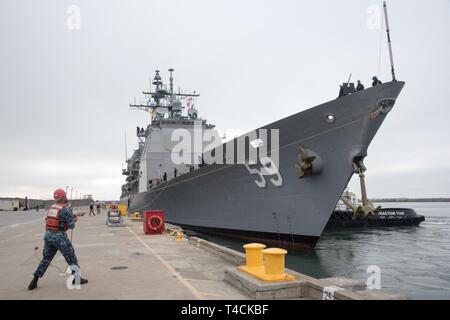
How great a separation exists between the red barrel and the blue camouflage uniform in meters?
8.16

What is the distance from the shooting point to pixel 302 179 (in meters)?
11.2

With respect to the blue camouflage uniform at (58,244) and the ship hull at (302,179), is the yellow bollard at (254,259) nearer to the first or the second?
the blue camouflage uniform at (58,244)

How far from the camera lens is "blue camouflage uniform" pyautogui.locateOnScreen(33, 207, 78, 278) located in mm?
4930

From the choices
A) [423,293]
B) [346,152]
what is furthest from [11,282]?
[346,152]

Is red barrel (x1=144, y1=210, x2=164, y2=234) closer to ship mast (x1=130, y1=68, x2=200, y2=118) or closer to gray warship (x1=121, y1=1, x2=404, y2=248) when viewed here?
gray warship (x1=121, y1=1, x2=404, y2=248)

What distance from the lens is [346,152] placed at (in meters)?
10.5

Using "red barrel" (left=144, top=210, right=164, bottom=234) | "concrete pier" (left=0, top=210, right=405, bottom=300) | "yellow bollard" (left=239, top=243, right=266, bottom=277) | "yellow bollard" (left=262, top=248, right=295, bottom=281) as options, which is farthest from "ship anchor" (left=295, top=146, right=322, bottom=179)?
"yellow bollard" (left=262, top=248, right=295, bottom=281)

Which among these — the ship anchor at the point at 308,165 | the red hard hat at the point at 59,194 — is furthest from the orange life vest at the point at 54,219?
the ship anchor at the point at 308,165

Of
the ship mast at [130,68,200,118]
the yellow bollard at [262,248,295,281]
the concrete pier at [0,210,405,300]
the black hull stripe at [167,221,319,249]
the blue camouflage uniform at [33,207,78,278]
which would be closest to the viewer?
the concrete pier at [0,210,405,300]

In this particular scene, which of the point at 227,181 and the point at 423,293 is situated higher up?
the point at 227,181
